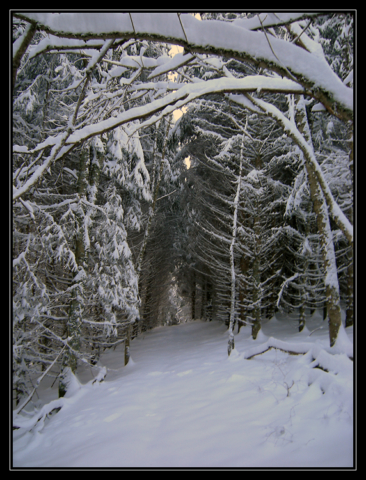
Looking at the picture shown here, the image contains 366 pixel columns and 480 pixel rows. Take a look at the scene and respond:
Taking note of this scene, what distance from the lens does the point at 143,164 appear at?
948 cm

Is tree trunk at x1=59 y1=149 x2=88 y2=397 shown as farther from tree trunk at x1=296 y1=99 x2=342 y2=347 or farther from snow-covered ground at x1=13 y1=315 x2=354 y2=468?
tree trunk at x1=296 y1=99 x2=342 y2=347

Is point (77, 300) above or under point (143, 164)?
under

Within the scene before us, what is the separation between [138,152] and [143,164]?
598 mm

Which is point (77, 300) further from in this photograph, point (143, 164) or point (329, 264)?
point (329, 264)

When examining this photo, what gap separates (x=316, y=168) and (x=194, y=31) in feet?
7.97

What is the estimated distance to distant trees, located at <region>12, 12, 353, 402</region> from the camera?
184 centimetres

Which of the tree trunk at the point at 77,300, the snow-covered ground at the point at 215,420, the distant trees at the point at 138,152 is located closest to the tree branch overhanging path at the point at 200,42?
the distant trees at the point at 138,152

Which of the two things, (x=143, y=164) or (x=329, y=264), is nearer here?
(x=329, y=264)

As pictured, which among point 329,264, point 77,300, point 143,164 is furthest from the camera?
point 143,164

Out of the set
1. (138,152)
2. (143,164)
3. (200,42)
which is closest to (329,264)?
(200,42)

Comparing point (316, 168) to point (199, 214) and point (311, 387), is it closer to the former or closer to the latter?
point (311, 387)

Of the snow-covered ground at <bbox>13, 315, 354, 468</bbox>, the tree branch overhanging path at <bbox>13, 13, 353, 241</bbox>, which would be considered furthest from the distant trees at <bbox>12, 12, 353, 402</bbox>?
the snow-covered ground at <bbox>13, 315, 354, 468</bbox>

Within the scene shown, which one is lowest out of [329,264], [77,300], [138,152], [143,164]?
[77,300]
